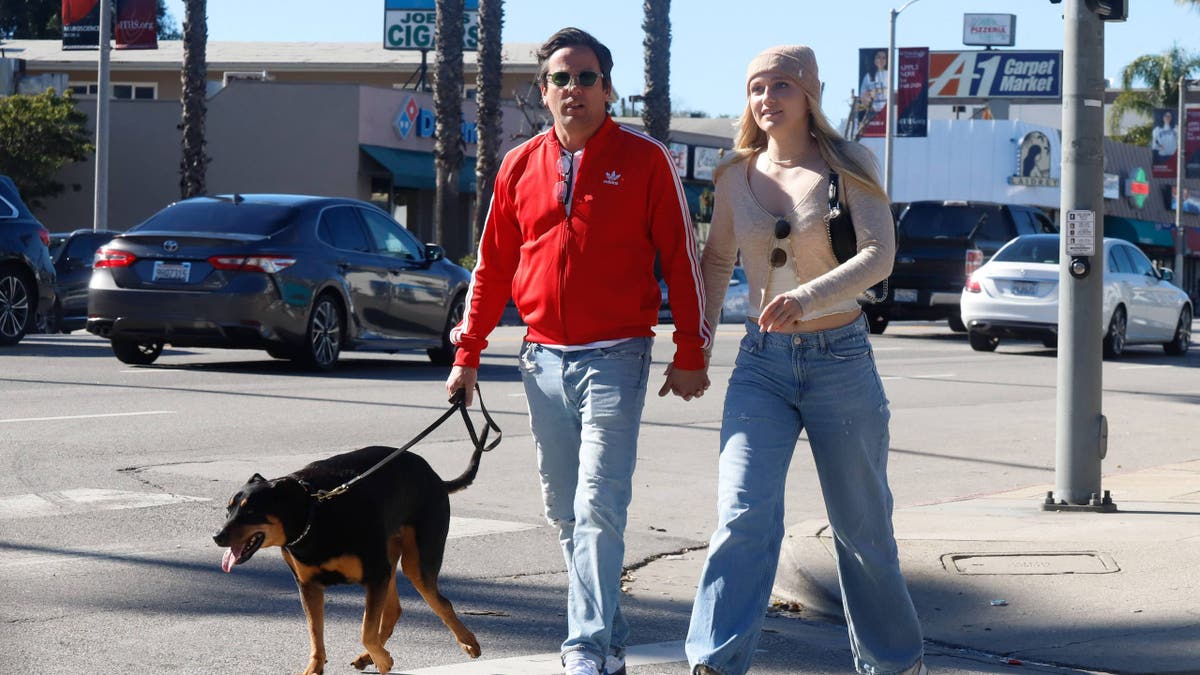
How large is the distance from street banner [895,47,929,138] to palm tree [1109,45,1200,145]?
104 ft

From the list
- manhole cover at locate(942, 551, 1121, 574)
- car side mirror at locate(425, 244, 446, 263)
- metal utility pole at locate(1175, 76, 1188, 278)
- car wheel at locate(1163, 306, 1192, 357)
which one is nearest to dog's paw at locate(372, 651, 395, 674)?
manhole cover at locate(942, 551, 1121, 574)

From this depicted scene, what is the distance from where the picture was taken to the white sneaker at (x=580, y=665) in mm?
4750

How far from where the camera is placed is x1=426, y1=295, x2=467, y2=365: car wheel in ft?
55.1

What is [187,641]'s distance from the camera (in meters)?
5.52

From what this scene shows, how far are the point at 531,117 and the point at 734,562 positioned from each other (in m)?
39.6

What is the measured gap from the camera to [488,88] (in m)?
34.0

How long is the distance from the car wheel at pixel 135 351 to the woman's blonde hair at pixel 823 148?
11.0 metres

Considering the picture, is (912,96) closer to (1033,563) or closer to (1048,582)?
(1033,563)

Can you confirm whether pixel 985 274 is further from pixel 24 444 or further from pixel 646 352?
pixel 646 352

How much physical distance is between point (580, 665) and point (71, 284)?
1796cm

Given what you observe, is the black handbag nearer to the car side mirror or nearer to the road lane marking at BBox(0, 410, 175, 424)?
the road lane marking at BBox(0, 410, 175, 424)

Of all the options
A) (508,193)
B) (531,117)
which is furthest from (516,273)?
(531,117)

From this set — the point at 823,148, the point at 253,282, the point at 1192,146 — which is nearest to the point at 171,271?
the point at 253,282

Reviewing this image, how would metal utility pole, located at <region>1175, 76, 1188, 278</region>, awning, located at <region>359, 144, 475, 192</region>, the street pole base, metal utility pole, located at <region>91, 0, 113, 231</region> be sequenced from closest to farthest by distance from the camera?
1. the street pole base
2. metal utility pole, located at <region>91, 0, 113, 231</region>
3. awning, located at <region>359, 144, 475, 192</region>
4. metal utility pole, located at <region>1175, 76, 1188, 278</region>
